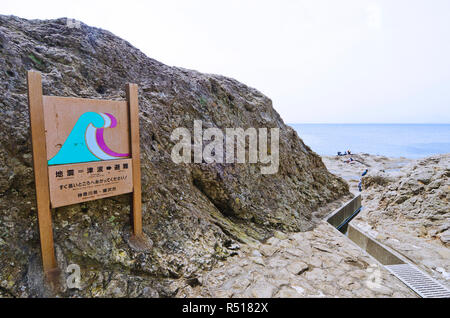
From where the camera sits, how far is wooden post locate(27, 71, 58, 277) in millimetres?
3342

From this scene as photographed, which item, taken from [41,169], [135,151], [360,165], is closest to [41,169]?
[41,169]

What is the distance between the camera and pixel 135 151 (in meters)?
4.38

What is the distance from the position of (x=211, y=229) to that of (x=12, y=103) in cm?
459

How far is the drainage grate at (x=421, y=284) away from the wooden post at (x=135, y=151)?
18.4ft

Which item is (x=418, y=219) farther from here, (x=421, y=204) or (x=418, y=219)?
(x=421, y=204)

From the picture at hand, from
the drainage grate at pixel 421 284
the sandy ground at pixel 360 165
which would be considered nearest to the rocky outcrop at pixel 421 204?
the drainage grate at pixel 421 284

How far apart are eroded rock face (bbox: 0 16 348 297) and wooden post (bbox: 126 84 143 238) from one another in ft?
0.78

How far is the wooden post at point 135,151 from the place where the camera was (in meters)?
4.27

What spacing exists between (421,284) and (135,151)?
6610 millimetres

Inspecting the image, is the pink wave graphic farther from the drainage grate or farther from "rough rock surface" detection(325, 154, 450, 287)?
"rough rock surface" detection(325, 154, 450, 287)

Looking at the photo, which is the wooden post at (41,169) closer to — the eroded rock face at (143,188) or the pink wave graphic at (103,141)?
the eroded rock face at (143,188)

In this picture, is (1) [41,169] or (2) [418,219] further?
(2) [418,219]
